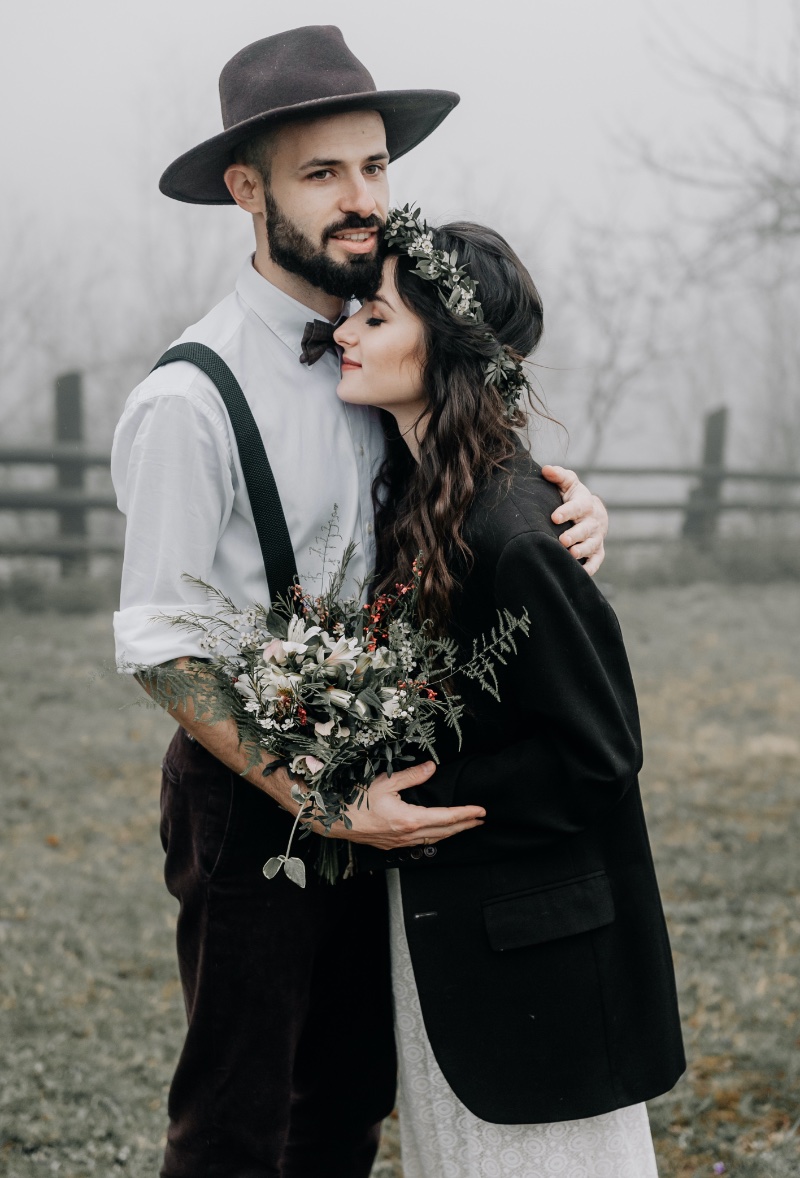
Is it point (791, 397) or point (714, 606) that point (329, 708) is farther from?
point (791, 397)

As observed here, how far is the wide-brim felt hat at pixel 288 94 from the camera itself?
233cm

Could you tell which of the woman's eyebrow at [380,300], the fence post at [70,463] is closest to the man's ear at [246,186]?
the woman's eyebrow at [380,300]

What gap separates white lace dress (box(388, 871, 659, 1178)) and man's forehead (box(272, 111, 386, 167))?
1.49 meters

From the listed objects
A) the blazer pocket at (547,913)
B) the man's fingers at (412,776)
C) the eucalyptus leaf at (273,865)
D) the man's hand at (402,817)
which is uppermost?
the man's fingers at (412,776)

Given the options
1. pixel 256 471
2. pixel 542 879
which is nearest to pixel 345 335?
pixel 256 471

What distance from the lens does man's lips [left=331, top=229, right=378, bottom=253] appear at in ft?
7.75

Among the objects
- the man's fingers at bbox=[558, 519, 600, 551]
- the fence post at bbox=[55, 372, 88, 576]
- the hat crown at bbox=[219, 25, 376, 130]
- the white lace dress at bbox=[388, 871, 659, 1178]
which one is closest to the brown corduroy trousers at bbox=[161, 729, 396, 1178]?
the white lace dress at bbox=[388, 871, 659, 1178]

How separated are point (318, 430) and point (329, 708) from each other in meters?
0.68

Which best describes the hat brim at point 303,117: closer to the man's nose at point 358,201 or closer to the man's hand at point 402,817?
the man's nose at point 358,201

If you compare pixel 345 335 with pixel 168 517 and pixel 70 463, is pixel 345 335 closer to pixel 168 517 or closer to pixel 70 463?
pixel 168 517

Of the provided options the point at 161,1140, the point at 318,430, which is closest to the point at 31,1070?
the point at 161,1140

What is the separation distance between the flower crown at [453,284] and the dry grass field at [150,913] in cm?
98

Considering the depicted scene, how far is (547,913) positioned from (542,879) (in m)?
0.06

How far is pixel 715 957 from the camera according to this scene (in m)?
4.28
